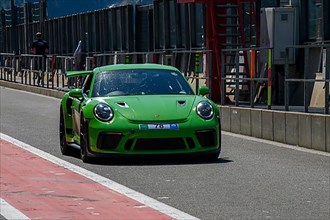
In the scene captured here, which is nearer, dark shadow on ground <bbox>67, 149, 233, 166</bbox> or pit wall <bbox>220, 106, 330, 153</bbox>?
dark shadow on ground <bbox>67, 149, 233, 166</bbox>

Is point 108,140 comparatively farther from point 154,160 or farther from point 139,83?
point 139,83

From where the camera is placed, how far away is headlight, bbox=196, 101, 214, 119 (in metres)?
15.1

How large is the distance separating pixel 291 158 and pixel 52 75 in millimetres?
24555

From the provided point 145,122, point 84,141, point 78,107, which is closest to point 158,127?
point 145,122

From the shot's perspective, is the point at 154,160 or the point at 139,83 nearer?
the point at 154,160

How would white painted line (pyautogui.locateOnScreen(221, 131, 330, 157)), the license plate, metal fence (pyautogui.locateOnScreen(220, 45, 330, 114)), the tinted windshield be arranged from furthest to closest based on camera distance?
metal fence (pyautogui.locateOnScreen(220, 45, 330, 114)) < white painted line (pyautogui.locateOnScreen(221, 131, 330, 157)) < the tinted windshield < the license plate

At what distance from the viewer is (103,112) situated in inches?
590

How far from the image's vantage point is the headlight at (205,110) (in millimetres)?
15070

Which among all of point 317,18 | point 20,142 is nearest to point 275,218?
point 20,142

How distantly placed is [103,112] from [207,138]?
1.43 metres

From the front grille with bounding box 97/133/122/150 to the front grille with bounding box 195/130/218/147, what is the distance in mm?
1056

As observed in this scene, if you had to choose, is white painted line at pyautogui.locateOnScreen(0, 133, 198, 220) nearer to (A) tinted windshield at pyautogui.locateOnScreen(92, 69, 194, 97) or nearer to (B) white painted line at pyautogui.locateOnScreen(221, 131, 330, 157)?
(A) tinted windshield at pyautogui.locateOnScreen(92, 69, 194, 97)

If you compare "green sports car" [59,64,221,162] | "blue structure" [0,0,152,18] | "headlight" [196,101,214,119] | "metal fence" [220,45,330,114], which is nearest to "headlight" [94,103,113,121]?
"green sports car" [59,64,221,162]

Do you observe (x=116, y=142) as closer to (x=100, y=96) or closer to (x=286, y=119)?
(x=100, y=96)
